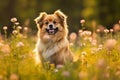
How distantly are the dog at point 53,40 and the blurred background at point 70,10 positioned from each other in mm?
24681

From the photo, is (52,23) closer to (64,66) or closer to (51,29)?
(51,29)

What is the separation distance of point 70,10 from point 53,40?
124 feet

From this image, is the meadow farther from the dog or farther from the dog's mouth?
the dog's mouth

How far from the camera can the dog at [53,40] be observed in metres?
13.2

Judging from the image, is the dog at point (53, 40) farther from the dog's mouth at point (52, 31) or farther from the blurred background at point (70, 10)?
the blurred background at point (70, 10)

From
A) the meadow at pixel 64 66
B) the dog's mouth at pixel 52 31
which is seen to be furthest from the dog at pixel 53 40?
the meadow at pixel 64 66

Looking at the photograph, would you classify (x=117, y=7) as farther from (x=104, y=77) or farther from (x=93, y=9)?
(x=104, y=77)

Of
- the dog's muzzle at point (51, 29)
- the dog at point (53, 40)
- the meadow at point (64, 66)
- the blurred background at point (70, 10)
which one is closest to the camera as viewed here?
the meadow at point (64, 66)

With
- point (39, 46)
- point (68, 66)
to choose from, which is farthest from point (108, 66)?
point (39, 46)

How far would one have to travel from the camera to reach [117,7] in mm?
38625

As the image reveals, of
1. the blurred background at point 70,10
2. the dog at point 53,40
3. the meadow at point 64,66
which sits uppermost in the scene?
the blurred background at point 70,10

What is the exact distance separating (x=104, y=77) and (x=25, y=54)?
2525 millimetres

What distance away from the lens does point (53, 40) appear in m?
13.5

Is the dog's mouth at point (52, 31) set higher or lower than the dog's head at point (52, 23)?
lower
